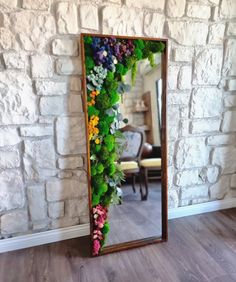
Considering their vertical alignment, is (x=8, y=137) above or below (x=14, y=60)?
below

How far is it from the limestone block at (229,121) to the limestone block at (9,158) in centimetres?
193

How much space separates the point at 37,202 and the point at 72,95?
3.01 ft

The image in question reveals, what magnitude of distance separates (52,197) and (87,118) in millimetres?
736

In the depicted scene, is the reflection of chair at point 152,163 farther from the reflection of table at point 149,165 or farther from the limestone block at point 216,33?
the limestone block at point 216,33

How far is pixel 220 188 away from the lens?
244cm

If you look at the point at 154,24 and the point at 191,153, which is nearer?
the point at 154,24

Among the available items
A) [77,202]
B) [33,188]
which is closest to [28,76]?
[33,188]

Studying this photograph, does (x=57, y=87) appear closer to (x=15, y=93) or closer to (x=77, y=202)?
(x=15, y=93)

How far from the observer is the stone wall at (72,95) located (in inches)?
65.9

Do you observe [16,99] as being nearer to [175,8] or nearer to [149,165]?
[149,165]

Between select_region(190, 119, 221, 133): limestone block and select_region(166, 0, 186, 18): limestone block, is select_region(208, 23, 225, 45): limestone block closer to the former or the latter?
select_region(166, 0, 186, 18): limestone block

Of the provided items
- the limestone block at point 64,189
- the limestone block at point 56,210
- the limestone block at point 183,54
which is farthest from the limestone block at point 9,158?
the limestone block at point 183,54

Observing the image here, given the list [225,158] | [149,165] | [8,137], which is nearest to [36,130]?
[8,137]

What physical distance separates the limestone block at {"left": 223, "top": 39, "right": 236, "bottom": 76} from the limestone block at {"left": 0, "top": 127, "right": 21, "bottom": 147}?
195 centimetres
